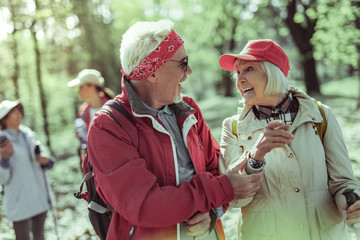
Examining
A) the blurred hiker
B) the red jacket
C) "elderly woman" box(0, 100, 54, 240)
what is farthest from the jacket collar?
the blurred hiker

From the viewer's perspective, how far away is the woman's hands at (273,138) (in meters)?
2.05

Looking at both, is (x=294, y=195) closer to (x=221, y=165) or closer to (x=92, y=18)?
(x=221, y=165)

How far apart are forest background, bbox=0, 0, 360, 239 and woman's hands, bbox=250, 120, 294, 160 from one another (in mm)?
836

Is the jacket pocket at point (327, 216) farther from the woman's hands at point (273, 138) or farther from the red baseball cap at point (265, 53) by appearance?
the red baseball cap at point (265, 53)

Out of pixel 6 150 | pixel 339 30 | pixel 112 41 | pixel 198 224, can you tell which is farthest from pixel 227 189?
pixel 112 41

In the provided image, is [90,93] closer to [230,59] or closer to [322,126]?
[230,59]

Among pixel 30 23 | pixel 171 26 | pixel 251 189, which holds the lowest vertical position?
pixel 251 189

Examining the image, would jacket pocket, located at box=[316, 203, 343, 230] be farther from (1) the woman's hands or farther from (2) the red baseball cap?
(2) the red baseball cap

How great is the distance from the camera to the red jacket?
6.18 feet

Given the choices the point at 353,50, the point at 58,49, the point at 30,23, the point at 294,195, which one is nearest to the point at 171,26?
the point at 294,195

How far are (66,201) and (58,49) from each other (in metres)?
14.3

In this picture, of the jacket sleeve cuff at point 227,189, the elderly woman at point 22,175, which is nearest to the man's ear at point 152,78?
the jacket sleeve cuff at point 227,189

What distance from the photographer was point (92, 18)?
19.7m

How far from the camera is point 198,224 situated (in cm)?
204
